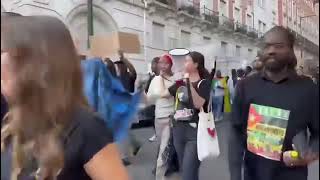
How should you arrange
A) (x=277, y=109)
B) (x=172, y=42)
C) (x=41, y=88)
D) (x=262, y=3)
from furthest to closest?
(x=172, y=42), (x=262, y=3), (x=277, y=109), (x=41, y=88)

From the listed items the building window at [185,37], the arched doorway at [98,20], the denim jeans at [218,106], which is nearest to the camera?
the denim jeans at [218,106]

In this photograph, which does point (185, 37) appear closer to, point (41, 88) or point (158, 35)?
point (158, 35)

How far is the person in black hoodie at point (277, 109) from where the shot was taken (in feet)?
8.67

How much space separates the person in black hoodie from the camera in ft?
8.67

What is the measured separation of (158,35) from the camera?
2131 cm

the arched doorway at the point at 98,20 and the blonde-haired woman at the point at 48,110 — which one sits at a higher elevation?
the arched doorway at the point at 98,20

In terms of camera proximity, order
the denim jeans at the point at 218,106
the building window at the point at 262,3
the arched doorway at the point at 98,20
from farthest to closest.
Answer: the arched doorway at the point at 98,20, the denim jeans at the point at 218,106, the building window at the point at 262,3

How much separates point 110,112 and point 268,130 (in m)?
0.94

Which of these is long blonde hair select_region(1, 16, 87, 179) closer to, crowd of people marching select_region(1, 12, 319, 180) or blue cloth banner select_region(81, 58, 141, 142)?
crowd of people marching select_region(1, 12, 319, 180)

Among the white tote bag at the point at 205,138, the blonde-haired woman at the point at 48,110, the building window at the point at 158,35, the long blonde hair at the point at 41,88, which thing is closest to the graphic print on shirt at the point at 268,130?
the blonde-haired woman at the point at 48,110

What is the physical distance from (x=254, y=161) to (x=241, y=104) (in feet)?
0.98

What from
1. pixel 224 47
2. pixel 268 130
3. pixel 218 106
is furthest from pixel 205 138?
pixel 218 106

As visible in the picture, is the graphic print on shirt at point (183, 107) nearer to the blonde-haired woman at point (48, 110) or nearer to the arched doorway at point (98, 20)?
the blonde-haired woman at point (48, 110)

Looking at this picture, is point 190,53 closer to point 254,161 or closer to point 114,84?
point 114,84
